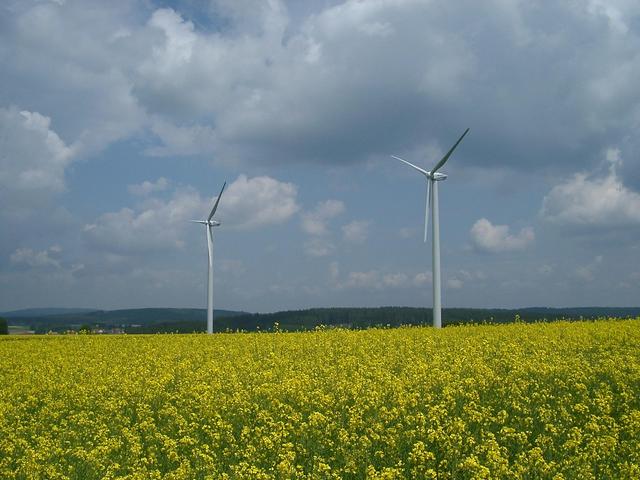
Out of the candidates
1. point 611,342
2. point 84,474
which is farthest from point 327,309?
point 84,474

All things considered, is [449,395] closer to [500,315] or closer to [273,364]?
[273,364]

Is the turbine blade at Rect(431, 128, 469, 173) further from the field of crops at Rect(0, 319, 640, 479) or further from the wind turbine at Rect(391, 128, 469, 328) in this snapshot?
the field of crops at Rect(0, 319, 640, 479)

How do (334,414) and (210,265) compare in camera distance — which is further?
(210,265)

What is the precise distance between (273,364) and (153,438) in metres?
7.58

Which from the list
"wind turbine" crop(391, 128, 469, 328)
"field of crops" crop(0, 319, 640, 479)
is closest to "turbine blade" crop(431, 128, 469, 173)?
"wind turbine" crop(391, 128, 469, 328)

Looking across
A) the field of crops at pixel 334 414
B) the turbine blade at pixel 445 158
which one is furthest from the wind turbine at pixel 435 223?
the field of crops at pixel 334 414

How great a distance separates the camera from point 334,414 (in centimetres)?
1433

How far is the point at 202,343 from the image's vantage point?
3172 centimetres

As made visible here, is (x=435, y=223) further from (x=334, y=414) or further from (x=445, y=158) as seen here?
(x=334, y=414)

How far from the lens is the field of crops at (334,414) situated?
36.9 feet

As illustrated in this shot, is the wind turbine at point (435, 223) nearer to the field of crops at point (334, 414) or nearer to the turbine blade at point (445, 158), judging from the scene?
the turbine blade at point (445, 158)

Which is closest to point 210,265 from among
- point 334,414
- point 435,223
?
point 435,223

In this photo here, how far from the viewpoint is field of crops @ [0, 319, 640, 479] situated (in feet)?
36.9

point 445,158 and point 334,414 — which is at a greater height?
point 445,158
